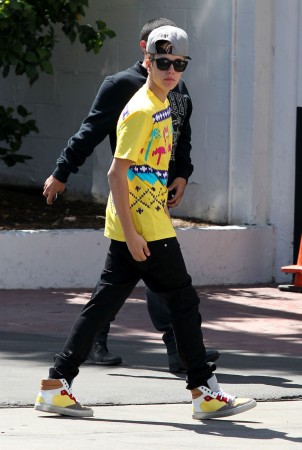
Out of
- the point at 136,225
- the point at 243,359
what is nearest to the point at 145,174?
the point at 136,225

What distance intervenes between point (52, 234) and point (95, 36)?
2.23 m

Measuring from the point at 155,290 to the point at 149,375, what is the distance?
1229 mm

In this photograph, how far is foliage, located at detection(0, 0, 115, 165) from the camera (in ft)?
36.2

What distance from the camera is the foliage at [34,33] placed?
435 inches

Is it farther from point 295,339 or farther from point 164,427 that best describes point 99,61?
point 164,427

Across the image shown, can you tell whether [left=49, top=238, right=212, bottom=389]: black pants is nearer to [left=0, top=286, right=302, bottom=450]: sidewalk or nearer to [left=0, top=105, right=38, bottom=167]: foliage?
[left=0, top=286, right=302, bottom=450]: sidewalk

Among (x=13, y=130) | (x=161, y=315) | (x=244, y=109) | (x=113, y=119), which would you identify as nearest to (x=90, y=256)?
(x=244, y=109)

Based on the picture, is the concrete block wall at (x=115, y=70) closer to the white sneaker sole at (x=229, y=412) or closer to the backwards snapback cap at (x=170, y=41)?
the backwards snapback cap at (x=170, y=41)

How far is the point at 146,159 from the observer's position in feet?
19.8

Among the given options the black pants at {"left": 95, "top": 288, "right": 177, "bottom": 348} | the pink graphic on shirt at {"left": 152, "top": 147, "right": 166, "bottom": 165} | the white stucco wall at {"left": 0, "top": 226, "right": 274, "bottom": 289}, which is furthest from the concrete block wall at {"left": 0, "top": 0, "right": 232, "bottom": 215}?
the pink graphic on shirt at {"left": 152, "top": 147, "right": 166, "bottom": 165}

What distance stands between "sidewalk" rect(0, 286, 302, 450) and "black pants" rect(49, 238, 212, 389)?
277 millimetres

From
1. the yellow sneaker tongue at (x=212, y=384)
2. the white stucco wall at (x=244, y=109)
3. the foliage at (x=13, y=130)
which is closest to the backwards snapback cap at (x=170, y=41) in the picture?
the yellow sneaker tongue at (x=212, y=384)

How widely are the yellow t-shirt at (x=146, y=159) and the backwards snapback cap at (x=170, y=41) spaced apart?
0.21m

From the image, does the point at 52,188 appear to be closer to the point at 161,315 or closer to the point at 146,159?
the point at 146,159
